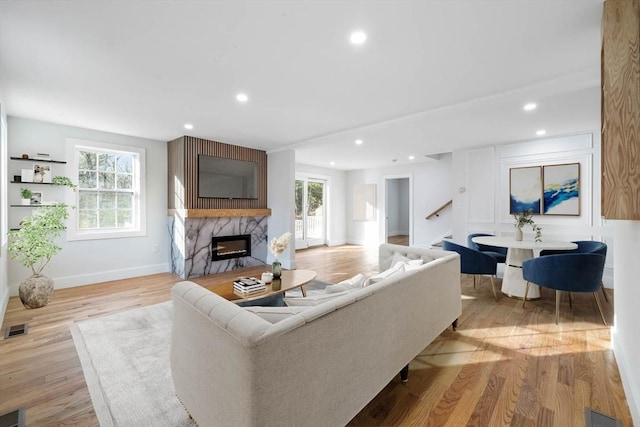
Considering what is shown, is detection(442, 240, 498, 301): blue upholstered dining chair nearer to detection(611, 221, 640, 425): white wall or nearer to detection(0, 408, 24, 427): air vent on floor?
detection(611, 221, 640, 425): white wall

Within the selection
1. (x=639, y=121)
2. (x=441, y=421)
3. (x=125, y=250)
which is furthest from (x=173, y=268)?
(x=639, y=121)

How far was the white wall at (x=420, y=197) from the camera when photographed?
727 centimetres

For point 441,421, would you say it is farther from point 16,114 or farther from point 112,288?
point 16,114

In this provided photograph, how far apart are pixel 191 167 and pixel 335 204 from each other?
4862mm

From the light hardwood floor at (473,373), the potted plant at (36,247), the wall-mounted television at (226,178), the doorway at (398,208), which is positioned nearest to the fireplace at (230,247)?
the wall-mounted television at (226,178)

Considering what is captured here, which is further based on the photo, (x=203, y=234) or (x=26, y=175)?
(x=203, y=234)

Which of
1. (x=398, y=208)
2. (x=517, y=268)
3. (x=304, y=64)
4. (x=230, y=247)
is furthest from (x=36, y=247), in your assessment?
(x=398, y=208)

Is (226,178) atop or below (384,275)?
atop

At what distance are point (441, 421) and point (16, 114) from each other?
18.7 ft

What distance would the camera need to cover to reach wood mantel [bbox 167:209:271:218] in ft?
15.8

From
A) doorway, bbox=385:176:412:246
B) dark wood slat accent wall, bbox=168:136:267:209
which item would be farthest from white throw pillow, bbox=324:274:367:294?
doorway, bbox=385:176:412:246

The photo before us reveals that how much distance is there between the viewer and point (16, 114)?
3.81 m

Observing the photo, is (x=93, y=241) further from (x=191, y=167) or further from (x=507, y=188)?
(x=507, y=188)

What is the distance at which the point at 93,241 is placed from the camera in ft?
14.8
